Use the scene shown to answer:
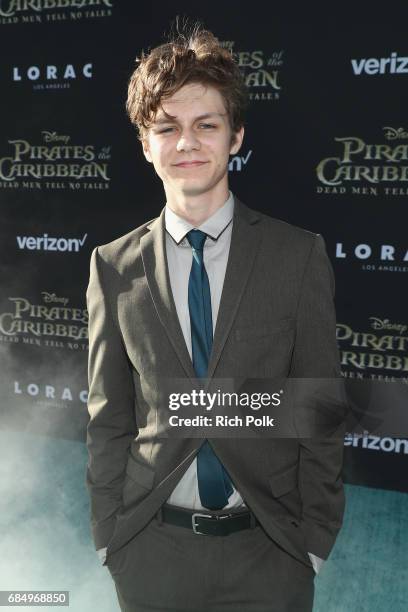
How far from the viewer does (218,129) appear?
1340mm

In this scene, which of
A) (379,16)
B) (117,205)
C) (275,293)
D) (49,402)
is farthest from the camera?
(49,402)

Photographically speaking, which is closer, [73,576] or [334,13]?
[73,576]

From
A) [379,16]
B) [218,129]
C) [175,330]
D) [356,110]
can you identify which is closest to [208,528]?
[175,330]

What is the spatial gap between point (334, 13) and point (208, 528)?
7.99ft

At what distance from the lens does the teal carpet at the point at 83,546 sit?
7.43 feet

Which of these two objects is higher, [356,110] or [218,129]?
[356,110]

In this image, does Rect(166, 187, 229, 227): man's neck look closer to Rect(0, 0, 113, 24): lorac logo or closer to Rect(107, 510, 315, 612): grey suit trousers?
Rect(107, 510, 315, 612): grey suit trousers

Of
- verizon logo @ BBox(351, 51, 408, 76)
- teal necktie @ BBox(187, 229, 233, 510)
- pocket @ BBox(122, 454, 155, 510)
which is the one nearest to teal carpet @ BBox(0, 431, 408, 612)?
pocket @ BBox(122, 454, 155, 510)

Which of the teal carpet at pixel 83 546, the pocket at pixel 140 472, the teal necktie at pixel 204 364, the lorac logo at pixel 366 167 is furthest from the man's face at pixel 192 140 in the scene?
the teal carpet at pixel 83 546

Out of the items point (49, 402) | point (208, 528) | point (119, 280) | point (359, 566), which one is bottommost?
point (359, 566)

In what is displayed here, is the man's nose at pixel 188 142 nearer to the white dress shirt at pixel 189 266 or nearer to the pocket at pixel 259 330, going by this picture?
the white dress shirt at pixel 189 266

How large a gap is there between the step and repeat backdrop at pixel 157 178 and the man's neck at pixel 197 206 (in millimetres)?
1283

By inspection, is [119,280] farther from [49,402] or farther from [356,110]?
[49,402]

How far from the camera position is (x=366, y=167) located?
2.76 metres
